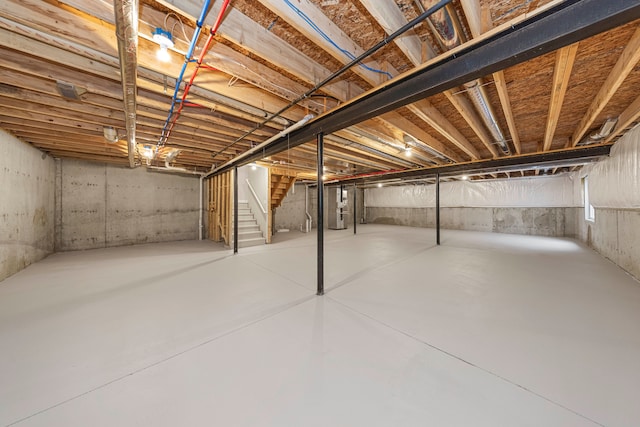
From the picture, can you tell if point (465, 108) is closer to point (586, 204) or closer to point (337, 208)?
point (586, 204)

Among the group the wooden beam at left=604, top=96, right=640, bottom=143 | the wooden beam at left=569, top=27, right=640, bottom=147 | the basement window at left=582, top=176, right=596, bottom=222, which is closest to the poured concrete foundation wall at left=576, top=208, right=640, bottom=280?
the basement window at left=582, top=176, right=596, bottom=222

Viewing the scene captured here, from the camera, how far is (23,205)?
338cm

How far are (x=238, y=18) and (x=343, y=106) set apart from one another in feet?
3.43

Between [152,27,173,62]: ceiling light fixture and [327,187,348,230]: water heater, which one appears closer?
[152,27,173,62]: ceiling light fixture

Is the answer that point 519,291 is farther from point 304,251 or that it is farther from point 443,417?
point 304,251

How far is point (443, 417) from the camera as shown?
1.01m

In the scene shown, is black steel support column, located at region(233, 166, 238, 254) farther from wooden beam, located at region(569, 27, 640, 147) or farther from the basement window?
the basement window

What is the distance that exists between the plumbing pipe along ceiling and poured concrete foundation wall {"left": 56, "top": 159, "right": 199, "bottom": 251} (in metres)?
1.89

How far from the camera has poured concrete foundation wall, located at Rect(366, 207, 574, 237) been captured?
7000mm

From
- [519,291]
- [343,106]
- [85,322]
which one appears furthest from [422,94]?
[85,322]

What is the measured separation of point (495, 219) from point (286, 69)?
9382 millimetres

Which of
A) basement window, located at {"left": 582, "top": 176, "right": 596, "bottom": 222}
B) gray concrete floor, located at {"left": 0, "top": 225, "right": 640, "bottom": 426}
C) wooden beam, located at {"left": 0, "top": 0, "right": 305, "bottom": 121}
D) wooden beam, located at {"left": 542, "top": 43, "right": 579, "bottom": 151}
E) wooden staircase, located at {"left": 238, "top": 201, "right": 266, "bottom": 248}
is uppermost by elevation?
wooden beam, located at {"left": 0, "top": 0, "right": 305, "bottom": 121}

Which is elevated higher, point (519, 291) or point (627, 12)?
point (627, 12)

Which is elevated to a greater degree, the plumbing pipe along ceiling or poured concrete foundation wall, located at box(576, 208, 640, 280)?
the plumbing pipe along ceiling
